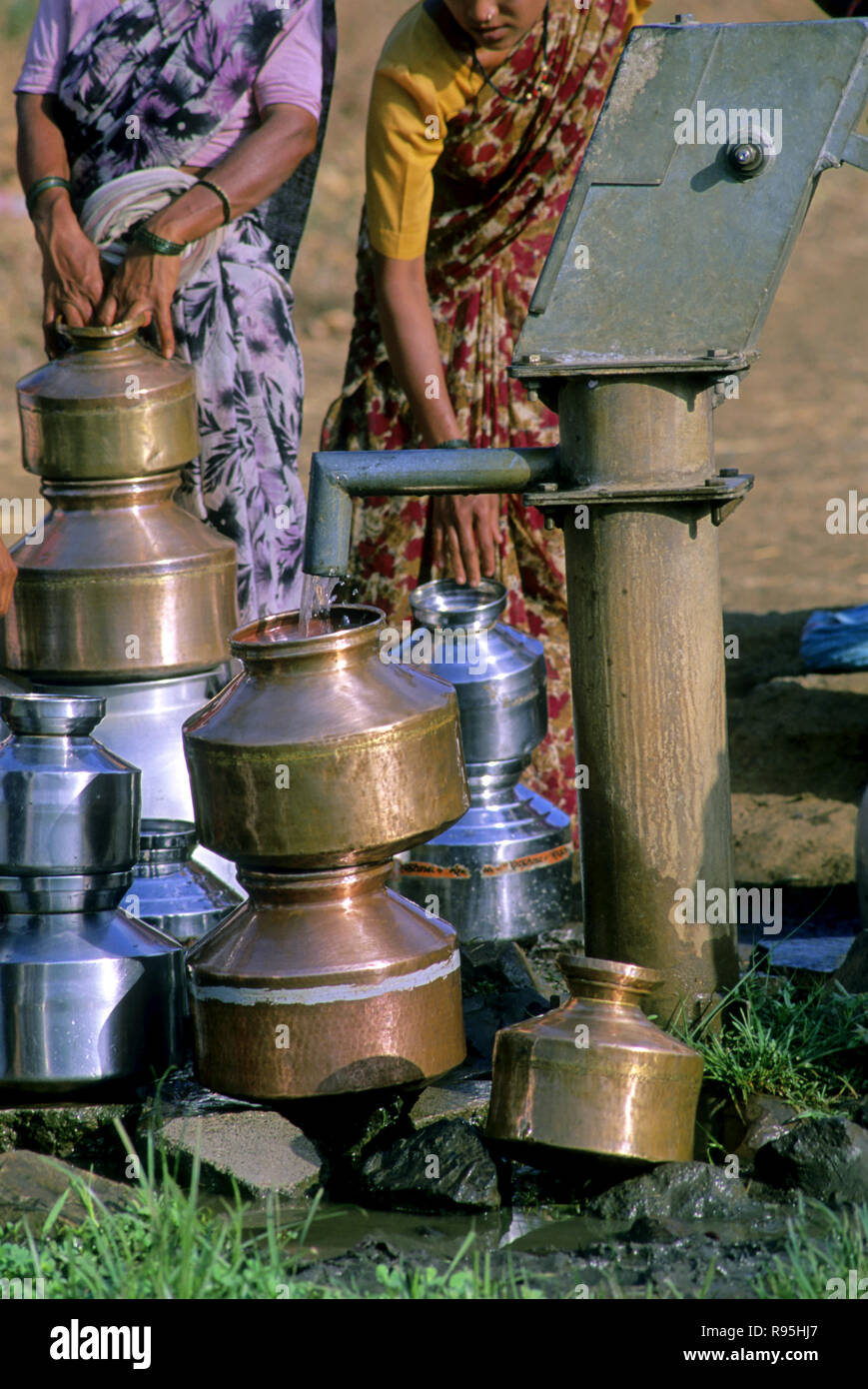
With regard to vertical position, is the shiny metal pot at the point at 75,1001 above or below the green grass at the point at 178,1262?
above

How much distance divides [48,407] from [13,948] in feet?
3.70

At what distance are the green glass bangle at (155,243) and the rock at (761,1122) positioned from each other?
1966mm

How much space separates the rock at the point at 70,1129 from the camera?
266 cm

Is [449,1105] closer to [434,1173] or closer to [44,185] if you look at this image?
[434,1173]

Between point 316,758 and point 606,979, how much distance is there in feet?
1.69

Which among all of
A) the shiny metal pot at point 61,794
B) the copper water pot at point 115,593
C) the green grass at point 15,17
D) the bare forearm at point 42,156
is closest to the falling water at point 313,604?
the shiny metal pot at point 61,794

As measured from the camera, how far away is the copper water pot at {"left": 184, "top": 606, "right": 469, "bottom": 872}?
245 cm

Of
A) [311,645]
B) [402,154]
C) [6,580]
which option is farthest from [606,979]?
[402,154]

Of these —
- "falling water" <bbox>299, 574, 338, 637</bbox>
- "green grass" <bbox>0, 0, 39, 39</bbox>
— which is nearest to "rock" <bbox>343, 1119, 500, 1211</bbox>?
"falling water" <bbox>299, 574, 338, 637</bbox>

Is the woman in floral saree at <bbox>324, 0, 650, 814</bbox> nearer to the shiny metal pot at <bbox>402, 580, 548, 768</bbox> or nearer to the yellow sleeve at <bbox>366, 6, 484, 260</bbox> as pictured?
the yellow sleeve at <bbox>366, 6, 484, 260</bbox>

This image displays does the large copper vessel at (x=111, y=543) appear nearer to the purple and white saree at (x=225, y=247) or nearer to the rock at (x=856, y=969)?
the purple and white saree at (x=225, y=247)

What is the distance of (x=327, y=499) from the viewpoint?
2684mm
